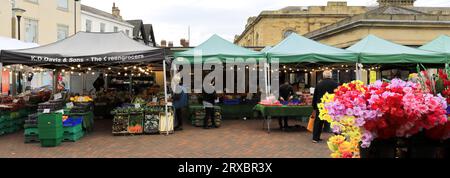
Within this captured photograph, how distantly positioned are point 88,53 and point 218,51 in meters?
4.10

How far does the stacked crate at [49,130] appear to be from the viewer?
888 centimetres

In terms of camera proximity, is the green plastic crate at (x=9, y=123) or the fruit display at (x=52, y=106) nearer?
the fruit display at (x=52, y=106)

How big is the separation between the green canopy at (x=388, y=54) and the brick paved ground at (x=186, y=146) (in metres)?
3.86

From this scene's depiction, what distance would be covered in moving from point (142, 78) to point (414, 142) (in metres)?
26.5

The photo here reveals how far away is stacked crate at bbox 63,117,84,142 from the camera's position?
952 cm

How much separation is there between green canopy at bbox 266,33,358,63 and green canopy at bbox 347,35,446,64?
1.92 feet

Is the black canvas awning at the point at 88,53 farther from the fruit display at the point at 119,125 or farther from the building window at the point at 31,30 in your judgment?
the building window at the point at 31,30

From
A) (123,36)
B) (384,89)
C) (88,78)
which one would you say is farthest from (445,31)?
(384,89)

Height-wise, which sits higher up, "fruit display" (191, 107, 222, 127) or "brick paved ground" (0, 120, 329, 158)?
"fruit display" (191, 107, 222, 127)

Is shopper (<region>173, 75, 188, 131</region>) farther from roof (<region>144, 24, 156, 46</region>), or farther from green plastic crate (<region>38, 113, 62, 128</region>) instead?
roof (<region>144, 24, 156, 46</region>)

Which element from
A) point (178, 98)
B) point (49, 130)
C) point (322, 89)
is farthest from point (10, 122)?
point (322, 89)

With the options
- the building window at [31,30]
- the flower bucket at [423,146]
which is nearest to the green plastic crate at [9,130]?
the flower bucket at [423,146]

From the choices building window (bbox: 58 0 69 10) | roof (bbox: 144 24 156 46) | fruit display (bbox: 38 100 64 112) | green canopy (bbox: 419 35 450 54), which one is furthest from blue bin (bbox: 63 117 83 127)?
roof (bbox: 144 24 156 46)
